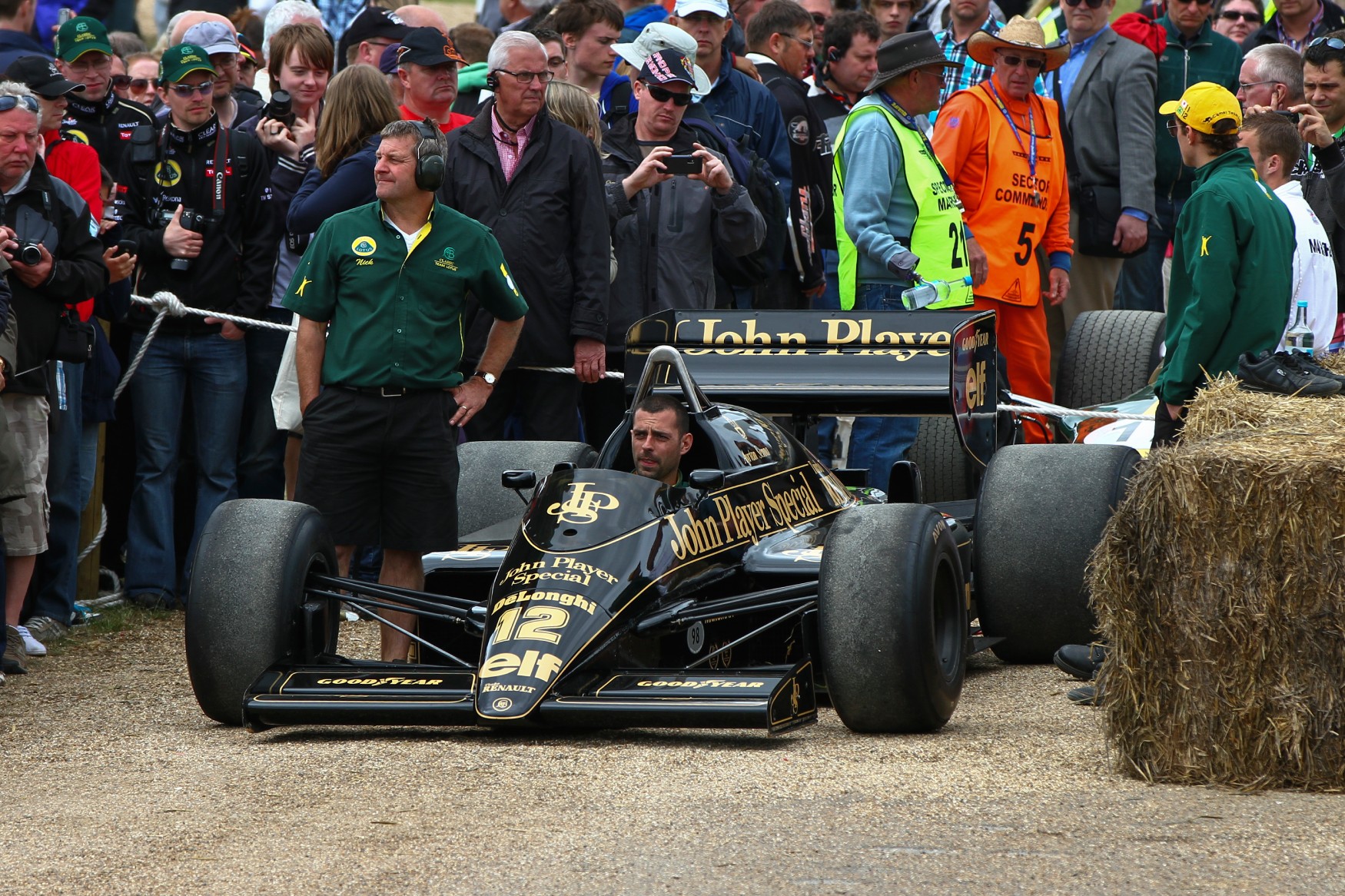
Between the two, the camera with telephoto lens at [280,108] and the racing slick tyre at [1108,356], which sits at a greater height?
the camera with telephoto lens at [280,108]

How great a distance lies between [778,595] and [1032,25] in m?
4.84

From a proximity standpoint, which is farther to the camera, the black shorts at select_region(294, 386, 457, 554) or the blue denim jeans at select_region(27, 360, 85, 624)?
the blue denim jeans at select_region(27, 360, 85, 624)

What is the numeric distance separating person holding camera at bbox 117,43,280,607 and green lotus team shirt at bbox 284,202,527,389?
1950 mm

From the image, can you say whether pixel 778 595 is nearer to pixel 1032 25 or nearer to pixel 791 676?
pixel 791 676

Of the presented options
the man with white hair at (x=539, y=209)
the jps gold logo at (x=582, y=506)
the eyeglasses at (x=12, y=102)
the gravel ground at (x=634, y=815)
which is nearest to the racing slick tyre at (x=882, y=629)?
the gravel ground at (x=634, y=815)

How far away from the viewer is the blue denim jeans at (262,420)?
32.3ft

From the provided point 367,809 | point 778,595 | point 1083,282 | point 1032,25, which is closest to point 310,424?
point 778,595

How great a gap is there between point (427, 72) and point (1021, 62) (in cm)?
323

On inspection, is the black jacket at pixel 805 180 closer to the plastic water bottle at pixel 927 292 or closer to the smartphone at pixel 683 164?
the plastic water bottle at pixel 927 292

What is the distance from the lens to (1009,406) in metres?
9.66

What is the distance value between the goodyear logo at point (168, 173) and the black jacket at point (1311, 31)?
6952mm

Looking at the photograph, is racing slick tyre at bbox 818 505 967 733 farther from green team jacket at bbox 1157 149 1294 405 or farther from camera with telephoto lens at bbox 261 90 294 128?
camera with telephoto lens at bbox 261 90 294 128

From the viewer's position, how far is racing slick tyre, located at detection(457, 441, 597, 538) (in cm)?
859

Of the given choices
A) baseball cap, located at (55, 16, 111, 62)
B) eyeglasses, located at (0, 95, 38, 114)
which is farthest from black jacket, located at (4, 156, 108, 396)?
baseball cap, located at (55, 16, 111, 62)
